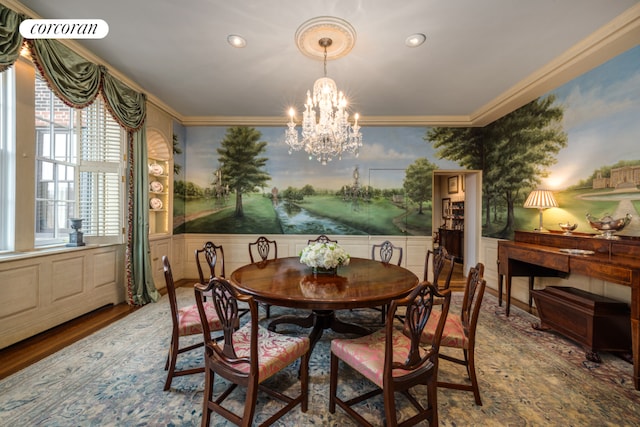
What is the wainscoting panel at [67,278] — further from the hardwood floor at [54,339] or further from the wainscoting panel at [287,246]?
the wainscoting panel at [287,246]

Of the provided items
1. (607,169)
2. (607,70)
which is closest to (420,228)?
(607,169)

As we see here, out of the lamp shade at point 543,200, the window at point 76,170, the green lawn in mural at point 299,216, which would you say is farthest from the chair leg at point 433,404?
the window at point 76,170

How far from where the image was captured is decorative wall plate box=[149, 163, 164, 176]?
13.5 feet

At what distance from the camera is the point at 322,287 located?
195 centimetres

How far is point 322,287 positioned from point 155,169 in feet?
12.2

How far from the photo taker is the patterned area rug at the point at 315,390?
5.18 feet

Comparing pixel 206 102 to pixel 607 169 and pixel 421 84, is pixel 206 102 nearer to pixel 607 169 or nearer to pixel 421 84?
pixel 421 84

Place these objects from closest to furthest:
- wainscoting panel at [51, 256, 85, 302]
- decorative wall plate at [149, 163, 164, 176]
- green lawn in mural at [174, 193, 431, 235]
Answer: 1. wainscoting panel at [51, 256, 85, 302]
2. decorative wall plate at [149, 163, 164, 176]
3. green lawn in mural at [174, 193, 431, 235]

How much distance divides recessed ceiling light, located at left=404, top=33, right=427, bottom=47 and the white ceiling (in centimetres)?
6

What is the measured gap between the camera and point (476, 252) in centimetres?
474

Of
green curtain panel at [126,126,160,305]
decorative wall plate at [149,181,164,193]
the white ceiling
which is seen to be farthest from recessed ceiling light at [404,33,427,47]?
decorative wall plate at [149,181,164,193]

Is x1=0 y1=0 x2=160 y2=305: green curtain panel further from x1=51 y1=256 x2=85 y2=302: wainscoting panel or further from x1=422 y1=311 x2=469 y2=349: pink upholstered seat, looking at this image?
x1=422 y1=311 x2=469 y2=349: pink upholstered seat

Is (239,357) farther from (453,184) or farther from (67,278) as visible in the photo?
(453,184)

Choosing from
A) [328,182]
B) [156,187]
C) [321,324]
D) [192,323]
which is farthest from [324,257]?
[156,187]
